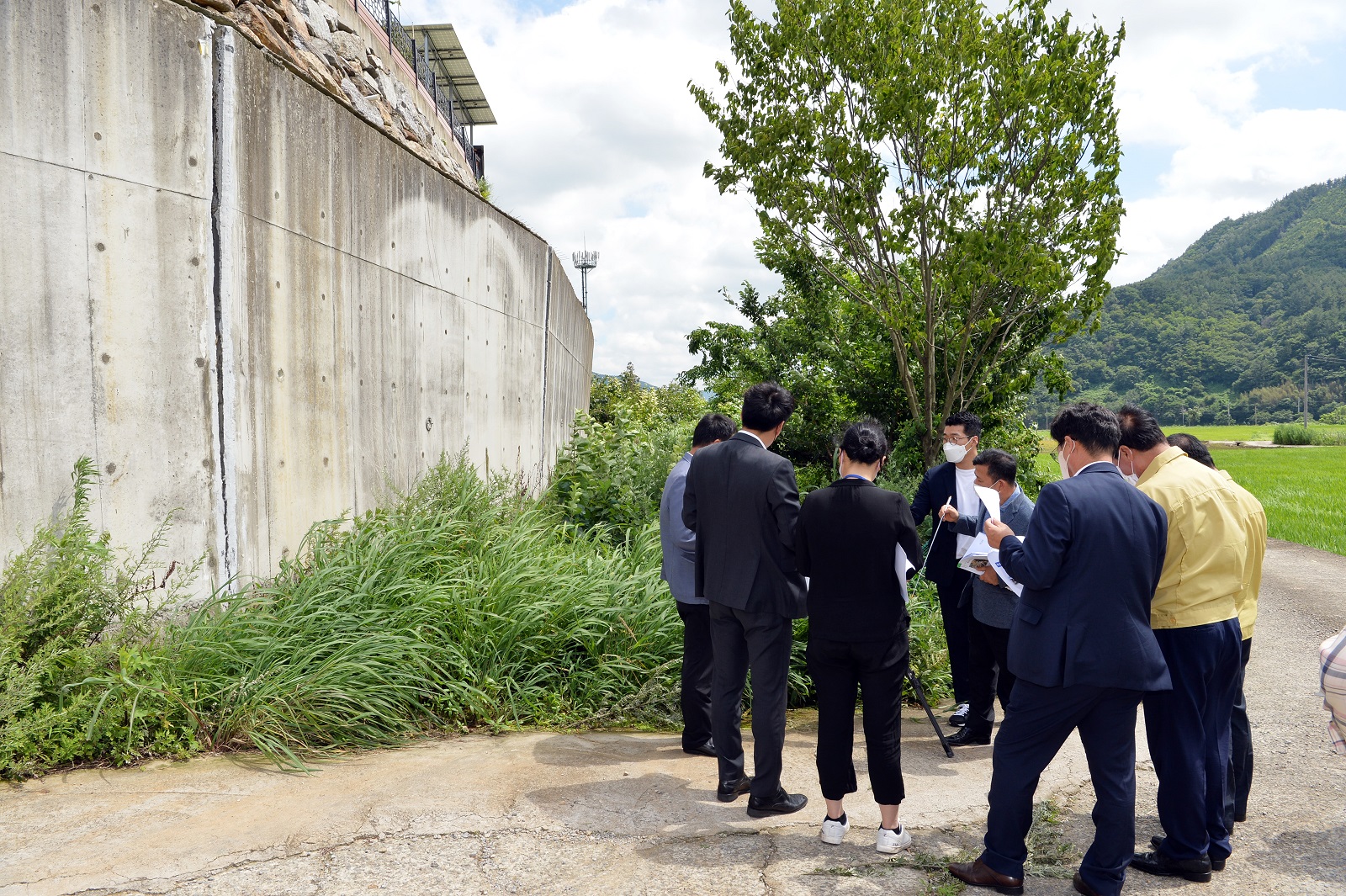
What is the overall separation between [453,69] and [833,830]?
24973 mm

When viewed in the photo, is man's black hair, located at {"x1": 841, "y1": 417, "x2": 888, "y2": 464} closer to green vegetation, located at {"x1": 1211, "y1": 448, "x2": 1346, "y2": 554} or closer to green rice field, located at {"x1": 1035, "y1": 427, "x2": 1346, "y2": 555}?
green rice field, located at {"x1": 1035, "y1": 427, "x2": 1346, "y2": 555}

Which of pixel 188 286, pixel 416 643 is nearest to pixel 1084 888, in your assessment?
pixel 416 643

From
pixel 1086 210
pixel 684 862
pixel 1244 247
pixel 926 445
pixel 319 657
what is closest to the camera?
pixel 684 862

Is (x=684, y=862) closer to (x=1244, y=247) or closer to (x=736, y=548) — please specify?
(x=736, y=548)

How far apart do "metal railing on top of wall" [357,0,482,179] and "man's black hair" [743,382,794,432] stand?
12.0 metres

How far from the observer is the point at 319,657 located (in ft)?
15.0

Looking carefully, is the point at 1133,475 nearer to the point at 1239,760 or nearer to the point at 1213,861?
the point at 1239,760

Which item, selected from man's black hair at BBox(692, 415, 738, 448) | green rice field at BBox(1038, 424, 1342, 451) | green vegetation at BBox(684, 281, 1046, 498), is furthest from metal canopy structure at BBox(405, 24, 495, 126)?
green rice field at BBox(1038, 424, 1342, 451)

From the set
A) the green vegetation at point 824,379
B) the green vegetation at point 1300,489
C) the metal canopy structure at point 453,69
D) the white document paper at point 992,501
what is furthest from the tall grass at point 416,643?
the metal canopy structure at point 453,69

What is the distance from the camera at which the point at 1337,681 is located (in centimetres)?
338

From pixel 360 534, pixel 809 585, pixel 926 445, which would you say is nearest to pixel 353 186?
pixel 360 534

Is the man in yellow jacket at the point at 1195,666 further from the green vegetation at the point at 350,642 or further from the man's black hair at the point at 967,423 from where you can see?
the green vegetation at the point at 350,642

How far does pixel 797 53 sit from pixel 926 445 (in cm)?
453

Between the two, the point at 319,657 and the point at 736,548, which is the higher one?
the point at 736,548
